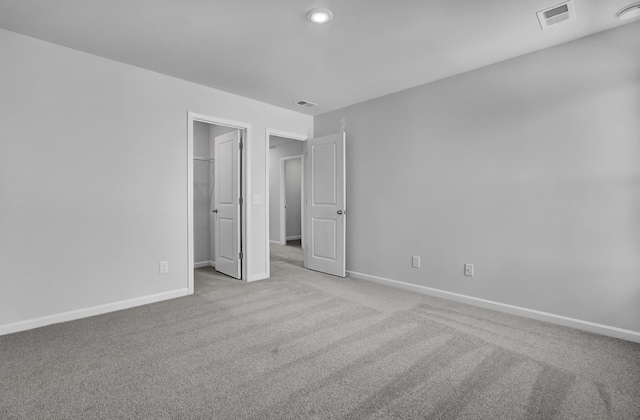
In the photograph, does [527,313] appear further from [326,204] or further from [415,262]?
[326,204]

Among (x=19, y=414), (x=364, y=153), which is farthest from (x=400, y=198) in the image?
(x=19, y=414)

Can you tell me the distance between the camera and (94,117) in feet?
9.71

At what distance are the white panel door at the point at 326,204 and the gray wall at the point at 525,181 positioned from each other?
0.54m

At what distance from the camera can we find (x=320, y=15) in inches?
89.6

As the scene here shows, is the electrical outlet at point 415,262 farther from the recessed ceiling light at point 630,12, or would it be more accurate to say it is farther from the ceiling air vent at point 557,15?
the recessed ceiling light at point 630,12

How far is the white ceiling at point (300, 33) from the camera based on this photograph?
7.24ft

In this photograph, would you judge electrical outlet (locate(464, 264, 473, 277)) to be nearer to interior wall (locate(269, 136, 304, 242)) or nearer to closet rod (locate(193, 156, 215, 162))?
closet rod (locate(193, 156, 215, 162))

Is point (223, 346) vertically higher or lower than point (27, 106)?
lower

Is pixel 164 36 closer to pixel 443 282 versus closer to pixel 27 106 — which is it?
pixel 27 106

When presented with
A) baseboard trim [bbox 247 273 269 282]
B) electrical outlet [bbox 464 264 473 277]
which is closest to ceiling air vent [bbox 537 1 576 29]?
electrical outlet [bbox 464 264 473 277]

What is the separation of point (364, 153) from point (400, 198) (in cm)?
84

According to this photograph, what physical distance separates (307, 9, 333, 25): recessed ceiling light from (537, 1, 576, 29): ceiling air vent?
1.52 meters

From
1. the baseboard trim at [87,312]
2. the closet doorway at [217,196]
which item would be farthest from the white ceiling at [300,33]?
the baseboard trim at [87,312]

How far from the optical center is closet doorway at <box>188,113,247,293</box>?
4.26m
